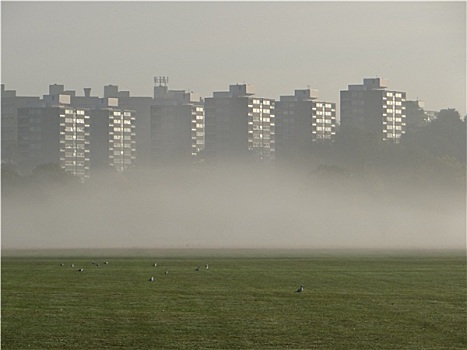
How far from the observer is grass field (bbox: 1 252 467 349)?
103 ft

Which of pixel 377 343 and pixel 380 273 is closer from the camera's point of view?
pixel 377 343

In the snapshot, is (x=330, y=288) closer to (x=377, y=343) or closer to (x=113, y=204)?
(x=377, y=343)

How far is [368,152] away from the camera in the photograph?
644ft

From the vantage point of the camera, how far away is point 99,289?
46969 millimetres

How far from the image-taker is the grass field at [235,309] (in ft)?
103

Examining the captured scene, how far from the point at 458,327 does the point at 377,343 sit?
3863mm

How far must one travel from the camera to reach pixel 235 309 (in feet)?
126

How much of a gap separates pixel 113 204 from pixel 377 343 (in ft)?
526

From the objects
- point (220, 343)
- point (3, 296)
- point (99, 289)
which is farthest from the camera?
point (99, 289)

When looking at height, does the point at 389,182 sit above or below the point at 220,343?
above

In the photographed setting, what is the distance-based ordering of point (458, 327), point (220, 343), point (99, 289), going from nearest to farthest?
point (220, 343)
point (458, 327)
point (99, 289)

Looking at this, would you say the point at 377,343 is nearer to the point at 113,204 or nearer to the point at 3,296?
the point at 3,296

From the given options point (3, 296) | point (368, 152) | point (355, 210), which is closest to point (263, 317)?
point (3, 296)

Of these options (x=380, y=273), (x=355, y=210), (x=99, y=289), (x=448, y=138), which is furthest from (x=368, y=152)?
(x=99, y=289)
